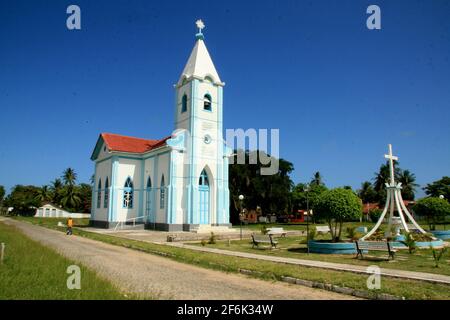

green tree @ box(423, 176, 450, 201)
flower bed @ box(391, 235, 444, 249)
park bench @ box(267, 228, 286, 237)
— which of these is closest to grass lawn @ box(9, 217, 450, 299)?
flower bed @ box(391, 235, 444, 249)

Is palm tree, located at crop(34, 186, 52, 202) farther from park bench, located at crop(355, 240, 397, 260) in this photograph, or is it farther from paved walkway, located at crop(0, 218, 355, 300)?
park bench, located at crop(355, 240, 397, 260)

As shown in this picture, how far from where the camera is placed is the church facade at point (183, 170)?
99.1 ft

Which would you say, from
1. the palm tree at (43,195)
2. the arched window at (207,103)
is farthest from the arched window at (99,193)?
the palm tree at (43,195)

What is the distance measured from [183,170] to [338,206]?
17735 millimetres

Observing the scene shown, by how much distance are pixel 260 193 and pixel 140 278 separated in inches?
1460

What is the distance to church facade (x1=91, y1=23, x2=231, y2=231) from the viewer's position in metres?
30.2

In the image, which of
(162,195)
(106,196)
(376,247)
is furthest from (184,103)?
(376,247)

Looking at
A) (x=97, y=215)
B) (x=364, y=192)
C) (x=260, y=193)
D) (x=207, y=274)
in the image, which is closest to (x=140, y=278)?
→ (x=207, y=274)

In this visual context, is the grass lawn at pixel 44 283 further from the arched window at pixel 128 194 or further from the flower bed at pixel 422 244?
the arched window at pixel 128 194

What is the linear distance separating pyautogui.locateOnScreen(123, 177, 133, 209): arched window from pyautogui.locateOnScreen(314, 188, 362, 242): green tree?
74.6ft

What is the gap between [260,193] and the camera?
4619cm

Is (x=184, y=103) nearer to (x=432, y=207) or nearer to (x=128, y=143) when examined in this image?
(x=128, y=143)

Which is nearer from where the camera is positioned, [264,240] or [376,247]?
[376,247]

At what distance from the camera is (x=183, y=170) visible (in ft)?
102
